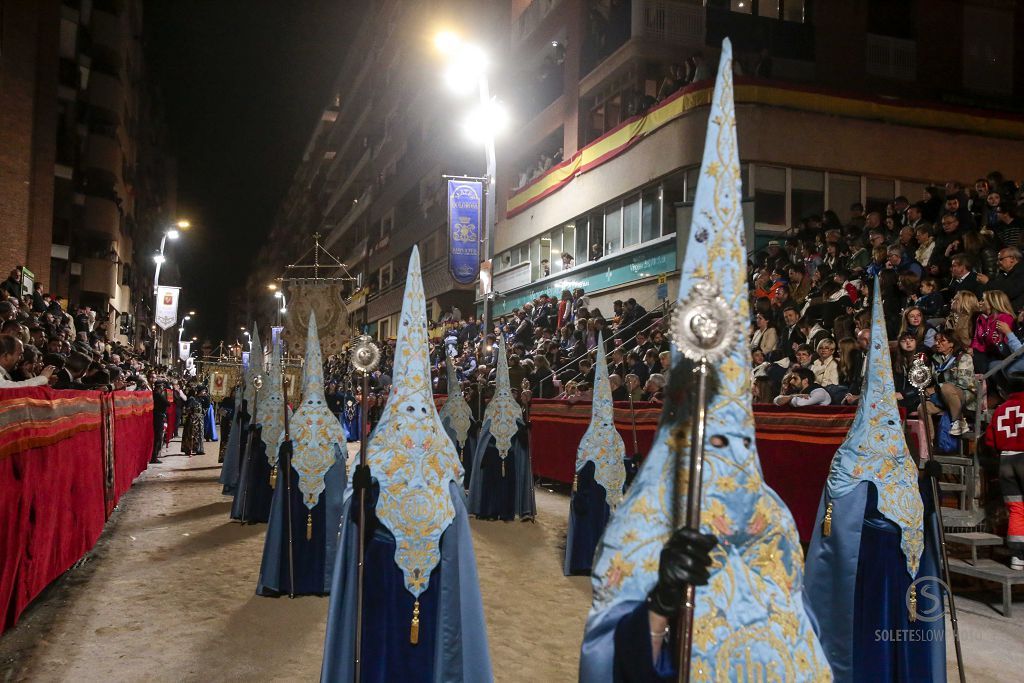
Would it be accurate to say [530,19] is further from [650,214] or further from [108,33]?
[108,33]

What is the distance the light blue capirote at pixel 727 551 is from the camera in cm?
232

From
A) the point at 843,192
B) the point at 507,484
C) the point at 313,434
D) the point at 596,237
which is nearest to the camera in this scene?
the point at 313,434

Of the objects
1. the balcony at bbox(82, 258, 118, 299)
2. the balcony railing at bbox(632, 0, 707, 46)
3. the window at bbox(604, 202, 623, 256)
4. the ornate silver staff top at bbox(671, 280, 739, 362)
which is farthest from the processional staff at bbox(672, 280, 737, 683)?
the balcony at bbox(82, 258, 118, 299)

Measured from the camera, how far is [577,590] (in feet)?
24.8

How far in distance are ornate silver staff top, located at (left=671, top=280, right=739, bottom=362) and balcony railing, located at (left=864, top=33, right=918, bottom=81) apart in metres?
22.6

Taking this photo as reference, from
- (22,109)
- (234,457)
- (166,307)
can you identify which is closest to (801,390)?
(234,457)

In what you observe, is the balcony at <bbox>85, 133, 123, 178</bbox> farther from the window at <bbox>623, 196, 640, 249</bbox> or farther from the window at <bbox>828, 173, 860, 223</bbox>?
the window at <bbox>828, 173, 860, 223</bbox>

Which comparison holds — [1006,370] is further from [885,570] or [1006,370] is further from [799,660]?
[799,660]

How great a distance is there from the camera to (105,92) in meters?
36.5

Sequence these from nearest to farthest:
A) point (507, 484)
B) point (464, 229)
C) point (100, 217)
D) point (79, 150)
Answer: point (507, 484) < point (464, 229) < point (79, 150) < point (100, 217)

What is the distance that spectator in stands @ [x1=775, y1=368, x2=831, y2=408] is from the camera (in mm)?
9320

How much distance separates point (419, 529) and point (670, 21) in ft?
66.6

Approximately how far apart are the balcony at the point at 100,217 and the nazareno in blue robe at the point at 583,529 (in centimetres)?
3412

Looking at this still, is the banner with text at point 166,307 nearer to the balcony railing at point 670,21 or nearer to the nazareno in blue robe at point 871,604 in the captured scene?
the balcony railing at point 670,21
